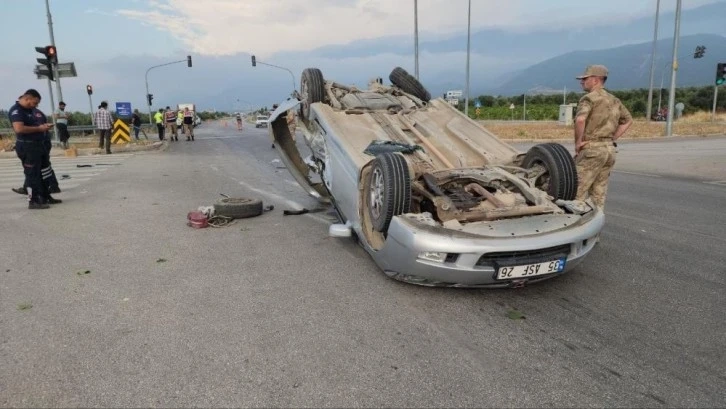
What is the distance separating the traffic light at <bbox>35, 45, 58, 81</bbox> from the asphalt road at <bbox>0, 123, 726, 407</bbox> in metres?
12.4

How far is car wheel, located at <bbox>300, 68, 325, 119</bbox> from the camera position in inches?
250

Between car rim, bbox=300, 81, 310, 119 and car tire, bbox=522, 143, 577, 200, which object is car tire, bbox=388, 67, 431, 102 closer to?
car rim, bbox=300, 81, 310, 119

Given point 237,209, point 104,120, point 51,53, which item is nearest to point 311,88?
point 237,209

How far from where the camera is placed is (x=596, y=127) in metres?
5.03

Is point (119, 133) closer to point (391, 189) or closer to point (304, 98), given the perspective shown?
point (304, 98)

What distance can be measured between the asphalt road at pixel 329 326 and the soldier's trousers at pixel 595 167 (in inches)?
22.6

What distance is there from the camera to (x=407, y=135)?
18.4 feet

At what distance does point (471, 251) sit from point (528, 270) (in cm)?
44

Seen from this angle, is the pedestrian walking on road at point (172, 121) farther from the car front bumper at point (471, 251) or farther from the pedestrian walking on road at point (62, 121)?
the car front bumper at point (471, 251)

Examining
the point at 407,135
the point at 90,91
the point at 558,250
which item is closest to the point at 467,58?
the point at 90,91

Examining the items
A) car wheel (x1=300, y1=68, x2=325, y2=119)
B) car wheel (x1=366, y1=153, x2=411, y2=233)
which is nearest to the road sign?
car wheel (x1=300, y1=68, x2=325, y2=119)

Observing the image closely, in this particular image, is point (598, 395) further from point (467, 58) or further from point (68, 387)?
point (467, 58)

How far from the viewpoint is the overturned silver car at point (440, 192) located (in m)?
3.42

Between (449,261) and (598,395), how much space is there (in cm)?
123
